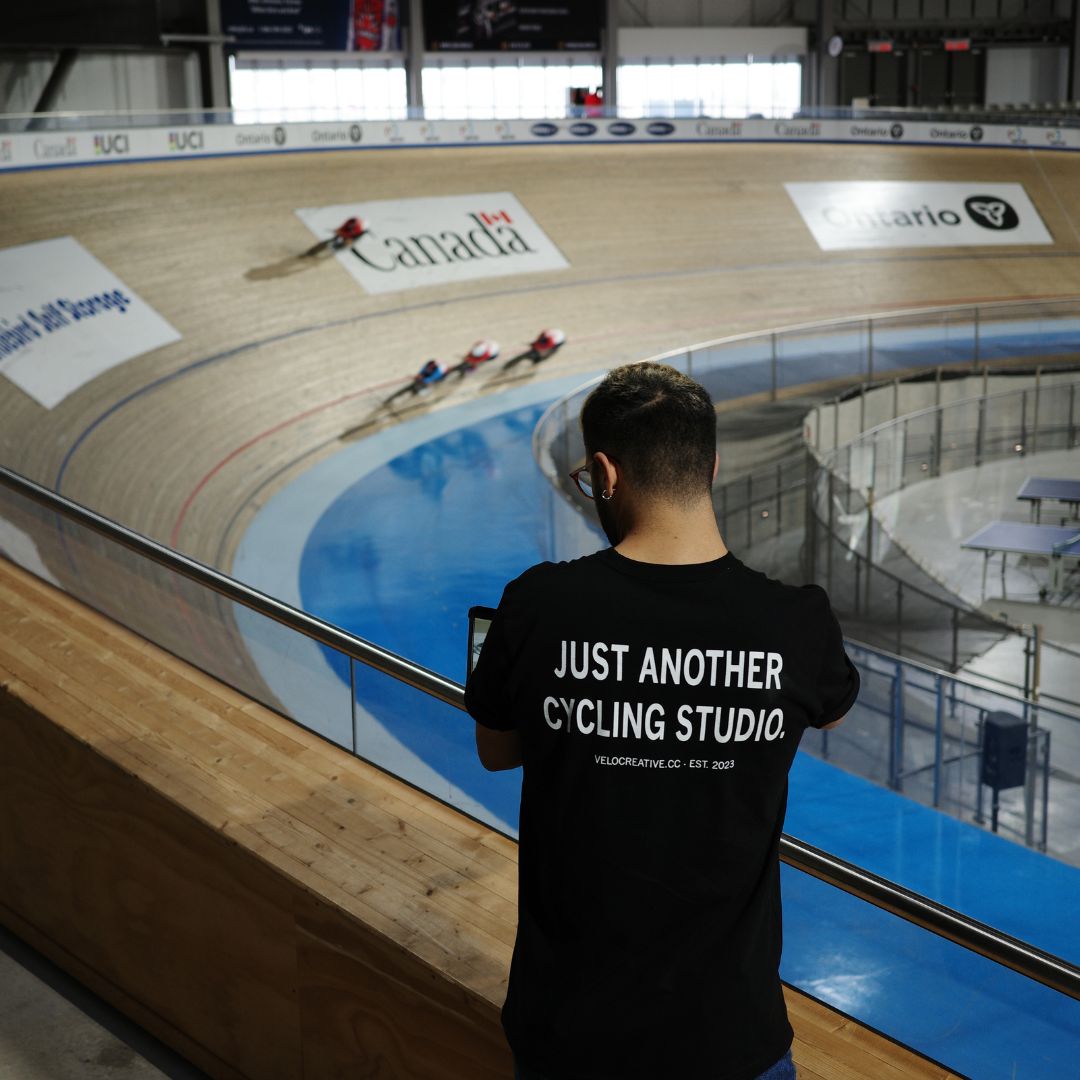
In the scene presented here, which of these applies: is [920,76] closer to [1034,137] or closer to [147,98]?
[1034,137]

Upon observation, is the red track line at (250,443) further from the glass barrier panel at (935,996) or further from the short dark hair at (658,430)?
the short dark hair at (658,430)

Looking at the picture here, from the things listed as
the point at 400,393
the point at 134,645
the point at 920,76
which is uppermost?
the point at 920,76

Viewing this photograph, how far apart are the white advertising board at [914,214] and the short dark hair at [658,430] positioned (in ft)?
52.0

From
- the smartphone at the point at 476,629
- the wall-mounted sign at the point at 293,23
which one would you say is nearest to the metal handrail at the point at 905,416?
the smartphone at the point at 476,629

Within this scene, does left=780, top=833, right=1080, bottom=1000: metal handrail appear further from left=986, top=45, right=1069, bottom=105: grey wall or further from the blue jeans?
left=986, top=45, right=1069, bottom=105: grey wall

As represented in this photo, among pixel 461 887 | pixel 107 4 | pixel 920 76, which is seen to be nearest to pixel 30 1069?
pixel 461 887

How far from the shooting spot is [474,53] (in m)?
23.1

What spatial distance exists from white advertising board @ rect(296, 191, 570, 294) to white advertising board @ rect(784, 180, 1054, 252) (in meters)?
4.12

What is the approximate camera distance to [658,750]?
1245 millimetres

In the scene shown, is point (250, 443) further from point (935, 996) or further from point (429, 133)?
point (935, 996)

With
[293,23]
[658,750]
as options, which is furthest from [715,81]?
[658,750]

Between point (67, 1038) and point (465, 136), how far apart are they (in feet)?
48.6

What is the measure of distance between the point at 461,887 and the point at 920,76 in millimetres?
29186

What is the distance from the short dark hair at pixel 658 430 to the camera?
1288 millimetres
